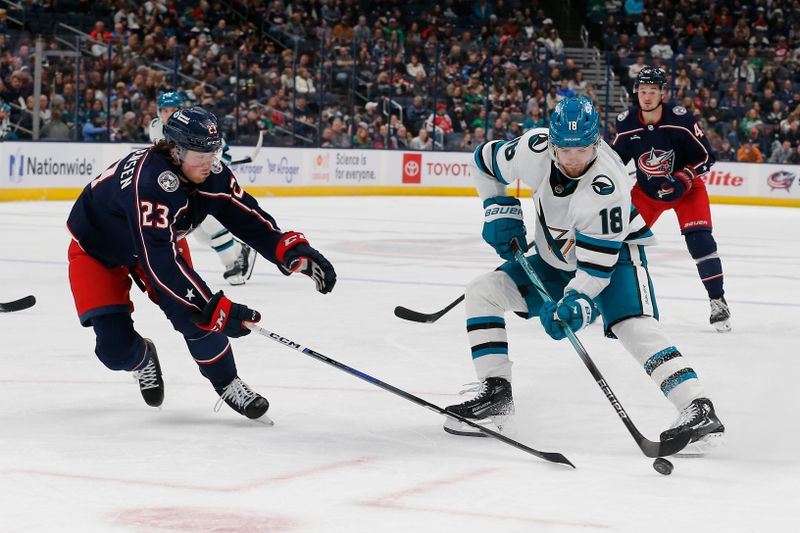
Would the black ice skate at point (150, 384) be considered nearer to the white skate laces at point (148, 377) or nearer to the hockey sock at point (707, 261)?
the white skate laces at point (148, 377)

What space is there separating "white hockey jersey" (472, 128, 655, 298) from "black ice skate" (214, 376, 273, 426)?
3.24 feet

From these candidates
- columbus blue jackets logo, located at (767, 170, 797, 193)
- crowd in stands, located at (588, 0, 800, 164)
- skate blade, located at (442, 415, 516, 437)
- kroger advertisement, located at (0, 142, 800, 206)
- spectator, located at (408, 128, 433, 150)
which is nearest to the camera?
skate blade, located at (442, 415, 516, 437)

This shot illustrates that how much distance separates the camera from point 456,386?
445 cm

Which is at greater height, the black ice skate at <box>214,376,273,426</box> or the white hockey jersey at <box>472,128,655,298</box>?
the white hockey jersey at <box>472,128,655,298</box>

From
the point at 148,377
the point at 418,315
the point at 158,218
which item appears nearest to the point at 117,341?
the point at 148,377

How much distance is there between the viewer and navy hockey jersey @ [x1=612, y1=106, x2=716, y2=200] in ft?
20.2

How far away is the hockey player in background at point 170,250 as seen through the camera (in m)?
3.41

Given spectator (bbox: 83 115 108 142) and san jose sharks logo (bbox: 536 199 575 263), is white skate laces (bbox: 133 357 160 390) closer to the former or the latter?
san jose sharks logo (bbox: 536 199 575 263)

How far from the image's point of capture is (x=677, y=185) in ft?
19.9

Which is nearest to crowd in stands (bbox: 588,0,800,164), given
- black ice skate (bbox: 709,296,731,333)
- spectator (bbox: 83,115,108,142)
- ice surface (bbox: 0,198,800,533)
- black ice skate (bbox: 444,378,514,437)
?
spectator (bbox: 83,115,108,142)

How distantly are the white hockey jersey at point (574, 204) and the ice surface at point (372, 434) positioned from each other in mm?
533

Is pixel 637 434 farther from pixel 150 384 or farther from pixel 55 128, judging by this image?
pixel 55 128

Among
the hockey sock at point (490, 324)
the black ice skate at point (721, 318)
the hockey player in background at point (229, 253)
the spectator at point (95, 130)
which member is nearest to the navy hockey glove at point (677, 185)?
the black ice skate at point (721, 318)

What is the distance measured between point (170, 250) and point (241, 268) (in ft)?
12.4
